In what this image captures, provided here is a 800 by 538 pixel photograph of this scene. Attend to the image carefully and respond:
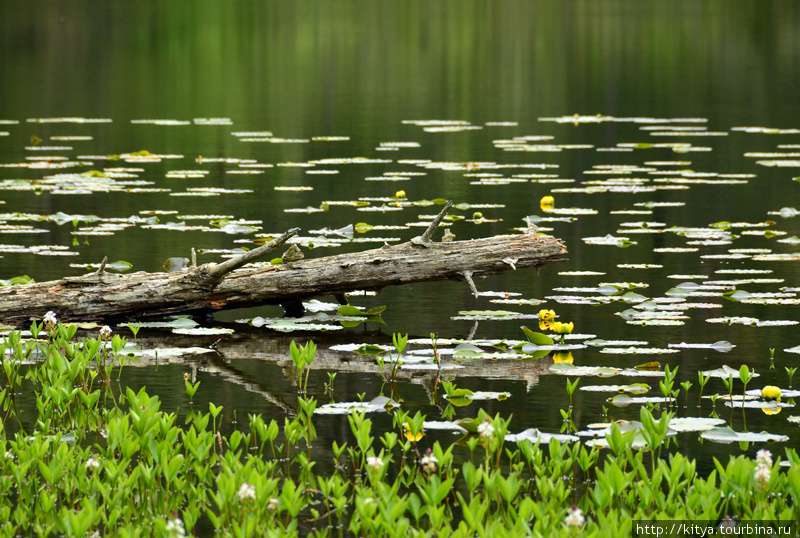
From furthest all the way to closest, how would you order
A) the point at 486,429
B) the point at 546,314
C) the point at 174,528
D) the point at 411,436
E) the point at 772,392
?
1. the point at 546,314
2. the point at 772,392
3. the point at 411,436
4. the point at 486,429
5. the point at 174,528

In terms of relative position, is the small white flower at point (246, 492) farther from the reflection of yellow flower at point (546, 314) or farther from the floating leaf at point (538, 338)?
the reflection of yellow flower at point (546, 314)

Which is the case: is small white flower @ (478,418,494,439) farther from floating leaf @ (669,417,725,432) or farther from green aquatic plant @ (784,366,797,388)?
green aquatic plant @ (784,366,797,388)

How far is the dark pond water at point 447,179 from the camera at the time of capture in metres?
7.97

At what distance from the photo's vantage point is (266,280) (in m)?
8.93

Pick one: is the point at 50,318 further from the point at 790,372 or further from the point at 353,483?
the point at 790,372

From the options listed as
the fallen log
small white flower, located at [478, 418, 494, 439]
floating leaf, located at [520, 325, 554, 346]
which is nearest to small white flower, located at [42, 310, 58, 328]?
the fallen log

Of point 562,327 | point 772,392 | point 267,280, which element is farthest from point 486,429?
point 267,280

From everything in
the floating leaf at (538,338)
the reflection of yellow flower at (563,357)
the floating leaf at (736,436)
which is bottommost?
the floating leaf at (736,436)

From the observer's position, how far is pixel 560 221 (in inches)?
527

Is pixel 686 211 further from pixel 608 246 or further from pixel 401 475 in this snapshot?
pixel 401 475

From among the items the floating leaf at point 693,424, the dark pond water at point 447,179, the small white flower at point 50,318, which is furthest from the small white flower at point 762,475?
the small white flower at point 50,318

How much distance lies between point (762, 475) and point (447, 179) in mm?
11703

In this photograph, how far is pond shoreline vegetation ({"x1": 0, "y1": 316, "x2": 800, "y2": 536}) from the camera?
5.08m

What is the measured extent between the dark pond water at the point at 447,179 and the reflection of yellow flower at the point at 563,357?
0.15 meters
